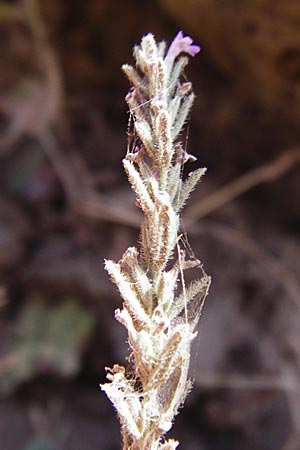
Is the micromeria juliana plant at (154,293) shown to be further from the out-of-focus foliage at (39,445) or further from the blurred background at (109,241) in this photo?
the out-of-focus foliage at (39,445)

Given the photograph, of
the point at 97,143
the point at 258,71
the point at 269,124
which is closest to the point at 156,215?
the point at 258,71

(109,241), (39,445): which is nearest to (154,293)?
(109,241)

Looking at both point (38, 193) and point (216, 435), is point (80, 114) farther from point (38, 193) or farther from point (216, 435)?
point (216, 435)

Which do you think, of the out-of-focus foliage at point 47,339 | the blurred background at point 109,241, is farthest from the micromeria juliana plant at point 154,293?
the out-of-focus foliage at point 47,339

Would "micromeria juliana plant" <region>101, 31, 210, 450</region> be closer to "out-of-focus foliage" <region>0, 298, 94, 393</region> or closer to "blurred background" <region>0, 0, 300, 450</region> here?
"blurred background" <region>0, 0, 300, 450</region>

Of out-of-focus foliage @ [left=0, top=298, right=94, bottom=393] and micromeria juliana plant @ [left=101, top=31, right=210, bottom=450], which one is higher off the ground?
out-of-focus foliage @ [left=0, top=298, right=94, bottom=393]

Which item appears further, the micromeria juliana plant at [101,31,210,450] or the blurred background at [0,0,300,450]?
the blurred background at [0,0,300,450]

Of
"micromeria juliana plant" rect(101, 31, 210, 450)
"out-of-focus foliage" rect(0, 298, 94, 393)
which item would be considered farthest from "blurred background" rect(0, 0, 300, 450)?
"micromeria juliana plant" rect(101, 31, 210, 450)

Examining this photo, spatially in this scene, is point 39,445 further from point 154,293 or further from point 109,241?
point 154,293

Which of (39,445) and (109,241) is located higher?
(109,241)
